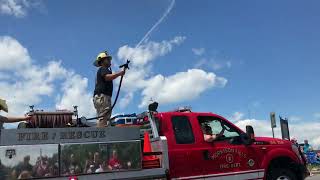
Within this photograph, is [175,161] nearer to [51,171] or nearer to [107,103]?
[107,103]

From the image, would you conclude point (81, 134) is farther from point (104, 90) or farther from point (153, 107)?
point (153, 107)

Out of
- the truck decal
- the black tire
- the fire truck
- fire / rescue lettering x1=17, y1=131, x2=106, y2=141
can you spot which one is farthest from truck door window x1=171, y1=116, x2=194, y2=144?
the black tire

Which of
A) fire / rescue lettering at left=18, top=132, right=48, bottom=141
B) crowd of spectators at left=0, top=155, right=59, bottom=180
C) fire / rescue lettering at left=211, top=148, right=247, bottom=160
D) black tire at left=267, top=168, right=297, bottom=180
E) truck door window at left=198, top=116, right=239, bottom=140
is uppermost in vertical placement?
truck door window at left=198, top=116, right=239, bottom=140

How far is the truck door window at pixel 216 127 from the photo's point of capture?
1037 cm

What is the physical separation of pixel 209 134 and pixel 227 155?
52cm

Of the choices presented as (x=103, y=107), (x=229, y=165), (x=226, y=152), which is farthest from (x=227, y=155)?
(x=103, y=107)

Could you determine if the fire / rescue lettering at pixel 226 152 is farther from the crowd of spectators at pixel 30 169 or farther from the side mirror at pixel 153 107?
the crowd of spectators at pixel 30 169

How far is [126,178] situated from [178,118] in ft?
5.85

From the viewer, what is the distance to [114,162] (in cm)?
866

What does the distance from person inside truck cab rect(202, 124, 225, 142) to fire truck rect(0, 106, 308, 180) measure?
5cm

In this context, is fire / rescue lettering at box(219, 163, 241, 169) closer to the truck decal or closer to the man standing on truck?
the truck decal

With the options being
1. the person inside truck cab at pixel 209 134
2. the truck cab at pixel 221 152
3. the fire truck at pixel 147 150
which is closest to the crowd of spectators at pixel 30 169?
the fire truck at pixel 147 150

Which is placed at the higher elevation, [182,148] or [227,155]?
[182,148]

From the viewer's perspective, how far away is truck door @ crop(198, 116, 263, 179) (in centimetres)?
998
